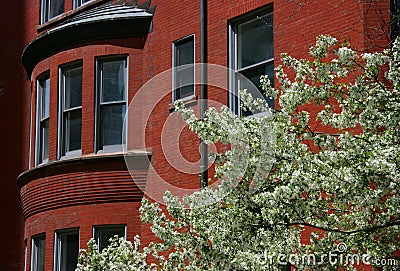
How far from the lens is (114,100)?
1873 cm

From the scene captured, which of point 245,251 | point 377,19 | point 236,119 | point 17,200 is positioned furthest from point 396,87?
point 17,200

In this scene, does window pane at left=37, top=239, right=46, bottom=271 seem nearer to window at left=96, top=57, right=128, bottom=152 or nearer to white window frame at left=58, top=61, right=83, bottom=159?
white window frame at left=58, top=61, right=83, bottom=159

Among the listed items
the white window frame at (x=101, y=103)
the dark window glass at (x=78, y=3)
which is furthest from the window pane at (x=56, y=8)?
the white window frame at (x=101, y=103)

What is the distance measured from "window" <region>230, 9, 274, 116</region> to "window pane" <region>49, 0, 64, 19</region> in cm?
705

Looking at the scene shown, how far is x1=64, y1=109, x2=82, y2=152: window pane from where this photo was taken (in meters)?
19.1

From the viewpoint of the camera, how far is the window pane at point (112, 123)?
18.5m

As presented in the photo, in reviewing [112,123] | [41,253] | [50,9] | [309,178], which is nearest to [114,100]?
[112,123]

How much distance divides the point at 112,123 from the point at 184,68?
248 cm

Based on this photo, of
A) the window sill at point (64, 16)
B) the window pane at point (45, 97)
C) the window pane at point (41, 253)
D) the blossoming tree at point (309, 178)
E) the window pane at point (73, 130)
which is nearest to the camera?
the blossoming tree at point (309, 178)

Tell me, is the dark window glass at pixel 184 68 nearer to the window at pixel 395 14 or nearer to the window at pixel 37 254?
the window at pixel 395 14

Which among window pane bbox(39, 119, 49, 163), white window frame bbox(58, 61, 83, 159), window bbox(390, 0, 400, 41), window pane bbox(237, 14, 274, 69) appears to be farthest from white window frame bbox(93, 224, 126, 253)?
window bbox(390, 0, 400, 41)

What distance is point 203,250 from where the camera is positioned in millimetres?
10125

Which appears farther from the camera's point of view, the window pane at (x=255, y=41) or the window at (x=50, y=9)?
the window at (x=50, y=9)

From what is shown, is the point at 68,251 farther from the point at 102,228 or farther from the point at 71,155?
the point at 71,155
